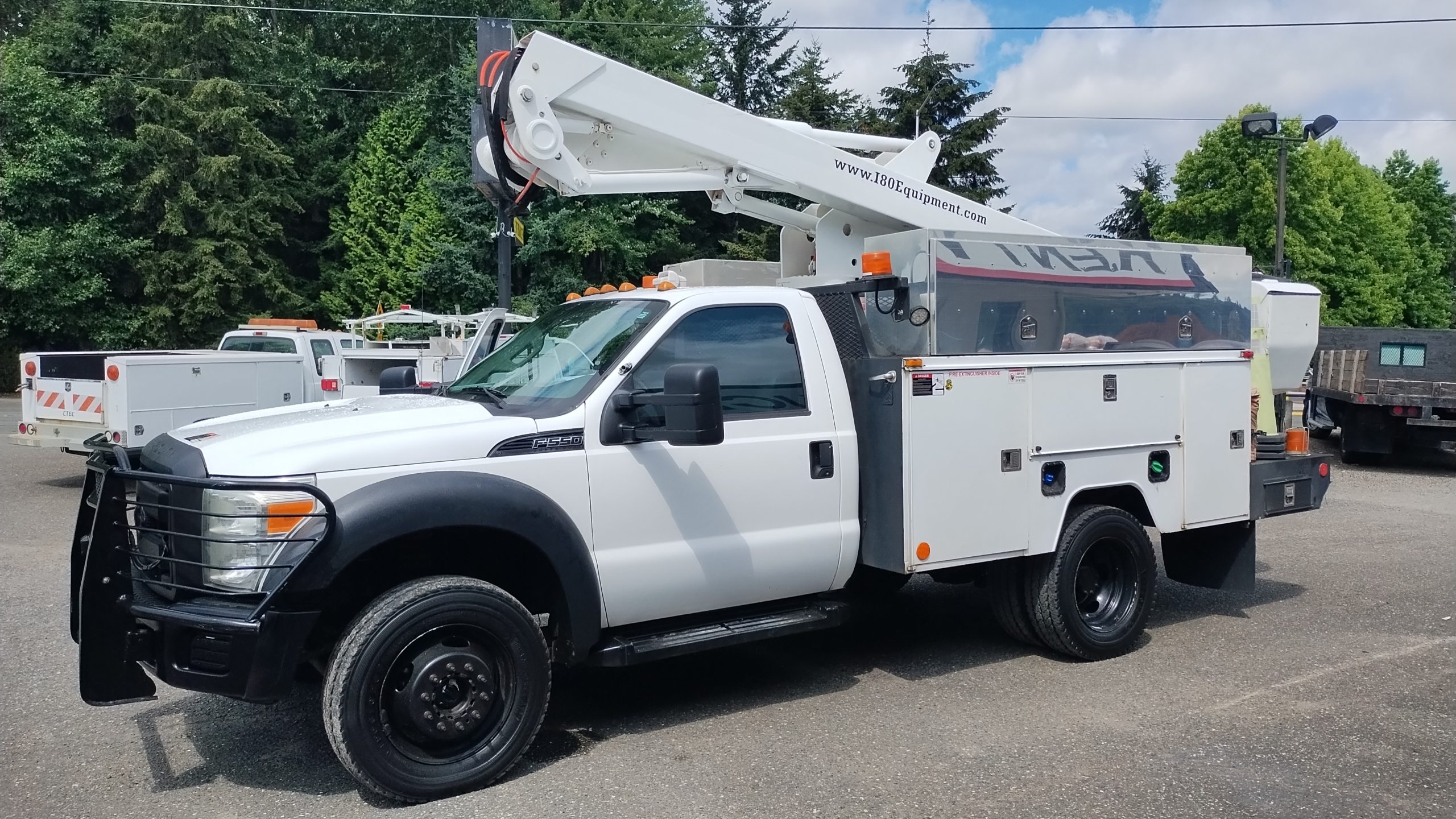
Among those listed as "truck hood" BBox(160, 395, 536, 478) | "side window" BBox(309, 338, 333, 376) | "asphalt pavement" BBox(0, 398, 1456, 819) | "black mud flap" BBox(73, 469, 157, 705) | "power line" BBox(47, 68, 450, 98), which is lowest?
"asphalt pavement" BBox(0, 398, 1456, 819)

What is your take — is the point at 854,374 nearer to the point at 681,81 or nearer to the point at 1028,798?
the point at 1028,798

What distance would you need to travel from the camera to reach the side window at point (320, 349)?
1557cm

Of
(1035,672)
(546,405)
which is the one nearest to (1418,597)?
(1035,672)

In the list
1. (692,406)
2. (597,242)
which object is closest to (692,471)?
(692,406)

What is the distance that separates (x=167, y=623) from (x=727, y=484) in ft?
7.83

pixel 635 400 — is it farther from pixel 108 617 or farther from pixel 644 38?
pixel 644 38

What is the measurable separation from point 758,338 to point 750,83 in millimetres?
38389

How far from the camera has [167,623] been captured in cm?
425

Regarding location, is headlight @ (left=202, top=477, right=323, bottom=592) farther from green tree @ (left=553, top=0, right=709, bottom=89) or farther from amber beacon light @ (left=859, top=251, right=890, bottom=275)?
green tree @ (left=553, top=0, right=709, bottom=89)

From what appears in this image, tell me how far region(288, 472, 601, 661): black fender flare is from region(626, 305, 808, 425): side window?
31.7 inches

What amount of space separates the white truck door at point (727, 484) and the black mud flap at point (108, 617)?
187cm

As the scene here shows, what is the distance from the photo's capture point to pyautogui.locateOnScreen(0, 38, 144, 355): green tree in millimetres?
31719

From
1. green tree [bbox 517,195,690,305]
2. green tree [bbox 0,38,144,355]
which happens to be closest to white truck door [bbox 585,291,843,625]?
green tree [bbox 517,195,690,305]

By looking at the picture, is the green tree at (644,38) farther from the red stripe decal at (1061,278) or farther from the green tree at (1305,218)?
the red stripe decal at (1061,278)
